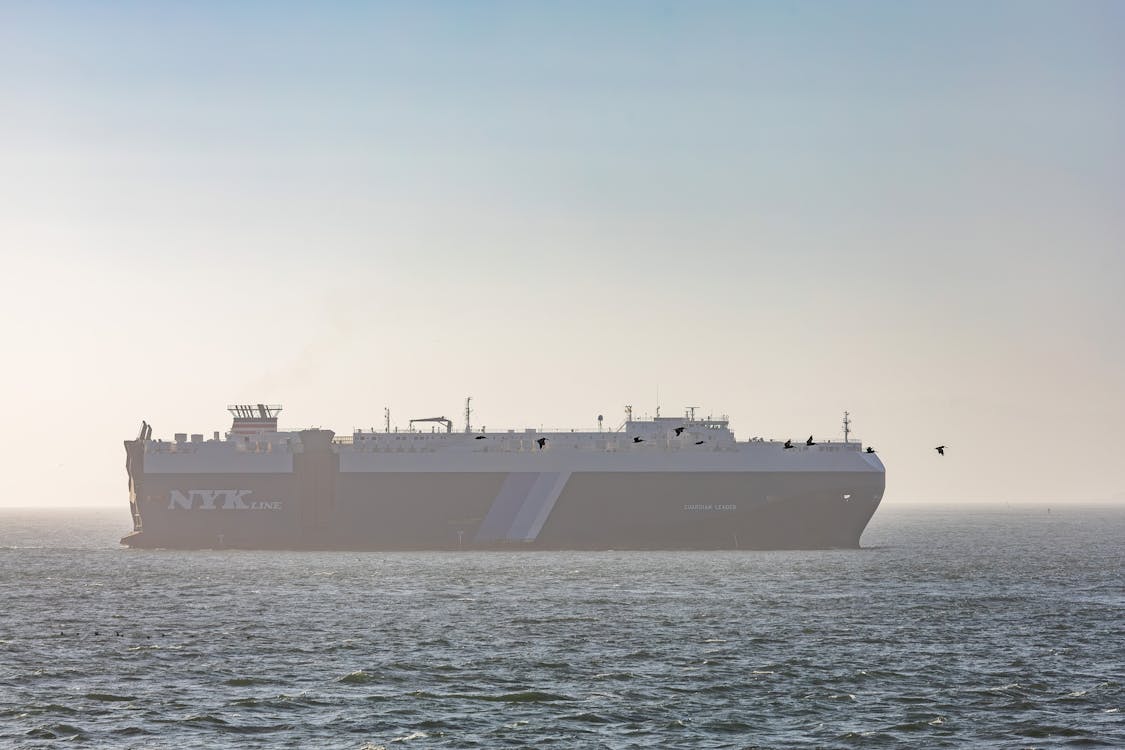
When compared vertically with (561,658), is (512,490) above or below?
above

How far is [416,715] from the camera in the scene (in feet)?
113

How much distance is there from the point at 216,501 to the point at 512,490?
2056 centimetres

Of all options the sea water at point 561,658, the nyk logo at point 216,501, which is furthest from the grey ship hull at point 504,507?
the sea water at point 561,658

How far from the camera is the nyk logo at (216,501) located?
309 feet

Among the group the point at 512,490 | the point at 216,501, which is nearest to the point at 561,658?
the point at 512,490

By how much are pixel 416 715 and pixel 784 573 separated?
4465 cm

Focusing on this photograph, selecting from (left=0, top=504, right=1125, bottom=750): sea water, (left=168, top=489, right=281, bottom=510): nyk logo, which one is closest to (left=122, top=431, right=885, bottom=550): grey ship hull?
(left=168, top=489, right=281, bottom=510): nyk logo

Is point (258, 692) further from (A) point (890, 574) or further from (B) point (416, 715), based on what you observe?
(A) point (890, 574)

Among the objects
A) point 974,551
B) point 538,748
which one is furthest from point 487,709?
point 974,551

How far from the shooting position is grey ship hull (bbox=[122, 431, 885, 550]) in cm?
9006

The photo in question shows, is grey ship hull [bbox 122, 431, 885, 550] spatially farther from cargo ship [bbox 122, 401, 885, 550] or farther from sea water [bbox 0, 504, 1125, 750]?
sea water [bbox 0, 504, 1125, 750]

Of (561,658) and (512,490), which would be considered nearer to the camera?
(561,658)

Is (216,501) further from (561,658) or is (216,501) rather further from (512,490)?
(561,658)

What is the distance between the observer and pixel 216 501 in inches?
3733
